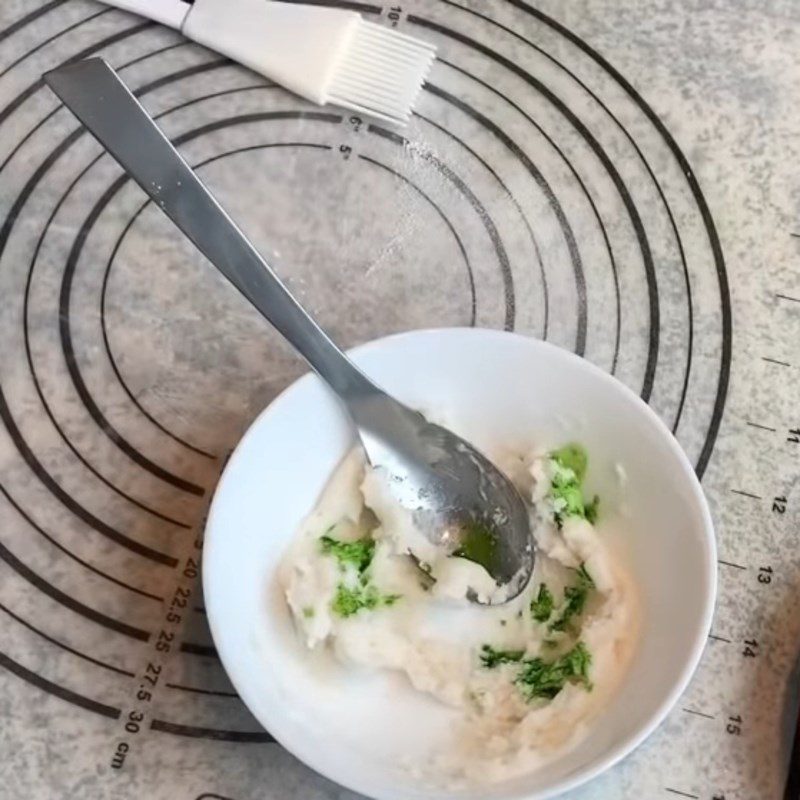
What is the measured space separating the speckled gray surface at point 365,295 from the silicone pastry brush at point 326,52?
0.05 ft

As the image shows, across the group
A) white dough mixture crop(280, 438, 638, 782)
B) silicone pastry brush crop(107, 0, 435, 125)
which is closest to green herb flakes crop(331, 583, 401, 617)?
white dough mixture crop(280, 438, 638, 782)

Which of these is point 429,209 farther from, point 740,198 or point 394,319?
point 740,198

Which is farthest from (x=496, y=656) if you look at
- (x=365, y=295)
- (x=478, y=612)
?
(x=365, y=295)

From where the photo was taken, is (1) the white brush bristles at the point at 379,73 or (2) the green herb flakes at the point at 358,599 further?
(1) the white brush bristles at the point at 379,73

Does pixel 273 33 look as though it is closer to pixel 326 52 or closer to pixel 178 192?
pixel 326 52

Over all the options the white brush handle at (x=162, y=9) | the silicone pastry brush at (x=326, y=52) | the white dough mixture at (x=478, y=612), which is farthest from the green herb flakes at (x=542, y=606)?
the white brush handle at (x=162, y=9)

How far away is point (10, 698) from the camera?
2.11ft

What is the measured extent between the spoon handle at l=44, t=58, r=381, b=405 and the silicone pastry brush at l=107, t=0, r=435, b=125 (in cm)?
15

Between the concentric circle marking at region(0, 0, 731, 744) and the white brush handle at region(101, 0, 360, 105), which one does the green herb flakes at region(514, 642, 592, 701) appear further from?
the white brush handle at region(101, 0, 360, 105)

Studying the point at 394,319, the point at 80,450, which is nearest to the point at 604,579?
the point at 394,319

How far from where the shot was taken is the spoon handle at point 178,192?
594 mm

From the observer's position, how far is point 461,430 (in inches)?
25.8

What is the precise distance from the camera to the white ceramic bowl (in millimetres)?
575

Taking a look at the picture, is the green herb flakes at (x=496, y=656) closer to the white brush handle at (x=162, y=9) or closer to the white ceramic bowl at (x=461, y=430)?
the white ceramic bowl at (x=461, y=430)
